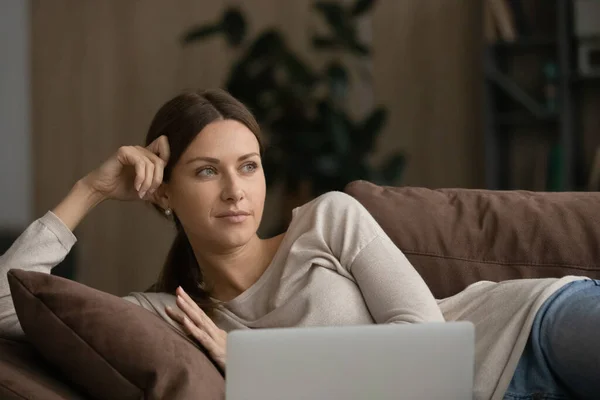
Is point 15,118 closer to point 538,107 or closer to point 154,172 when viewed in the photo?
point 538,107

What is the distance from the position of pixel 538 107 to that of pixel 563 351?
2.97 metres

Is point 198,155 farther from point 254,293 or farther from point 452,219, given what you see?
point 452,219

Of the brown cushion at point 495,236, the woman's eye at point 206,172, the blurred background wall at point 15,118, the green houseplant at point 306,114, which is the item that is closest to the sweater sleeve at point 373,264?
the brown cushion at point 495,236

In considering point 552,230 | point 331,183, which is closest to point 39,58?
point 331,183

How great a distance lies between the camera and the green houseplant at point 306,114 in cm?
452

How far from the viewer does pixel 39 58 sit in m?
5.63

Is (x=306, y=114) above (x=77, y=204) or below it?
below

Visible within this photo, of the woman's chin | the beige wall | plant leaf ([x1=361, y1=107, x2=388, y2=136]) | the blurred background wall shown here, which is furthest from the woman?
the blurred background wall

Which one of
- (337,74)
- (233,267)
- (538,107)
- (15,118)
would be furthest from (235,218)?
(15,118)

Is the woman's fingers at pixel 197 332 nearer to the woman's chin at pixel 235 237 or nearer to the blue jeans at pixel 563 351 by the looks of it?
the woman's chin at pixel 235 237

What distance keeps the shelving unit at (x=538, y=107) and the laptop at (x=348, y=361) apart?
3.36 m

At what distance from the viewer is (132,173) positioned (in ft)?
7.22

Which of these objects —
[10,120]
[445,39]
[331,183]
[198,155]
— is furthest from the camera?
[10,120]

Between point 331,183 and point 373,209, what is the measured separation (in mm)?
2350
